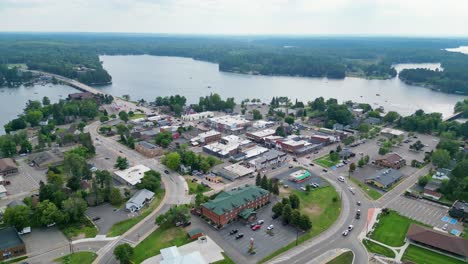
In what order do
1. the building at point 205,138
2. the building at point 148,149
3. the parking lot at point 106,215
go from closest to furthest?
the parking lot at point 106,215 → the building at point 148,149 → the building at point 205,138

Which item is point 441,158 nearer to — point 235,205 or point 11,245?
point 235,205

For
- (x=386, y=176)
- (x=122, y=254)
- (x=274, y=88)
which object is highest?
(x=122, y=254)

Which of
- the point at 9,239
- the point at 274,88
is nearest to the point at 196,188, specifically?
the point at 9,239

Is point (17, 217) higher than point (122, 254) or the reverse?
higher

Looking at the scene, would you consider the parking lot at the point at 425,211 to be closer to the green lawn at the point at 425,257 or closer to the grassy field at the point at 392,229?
the grassy field at the point at 392,229

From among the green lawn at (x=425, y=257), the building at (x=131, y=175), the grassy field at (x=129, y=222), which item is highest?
the building at (x=131, y=175)

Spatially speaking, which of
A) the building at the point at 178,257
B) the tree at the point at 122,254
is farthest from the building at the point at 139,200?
the building at the point at 178,257
